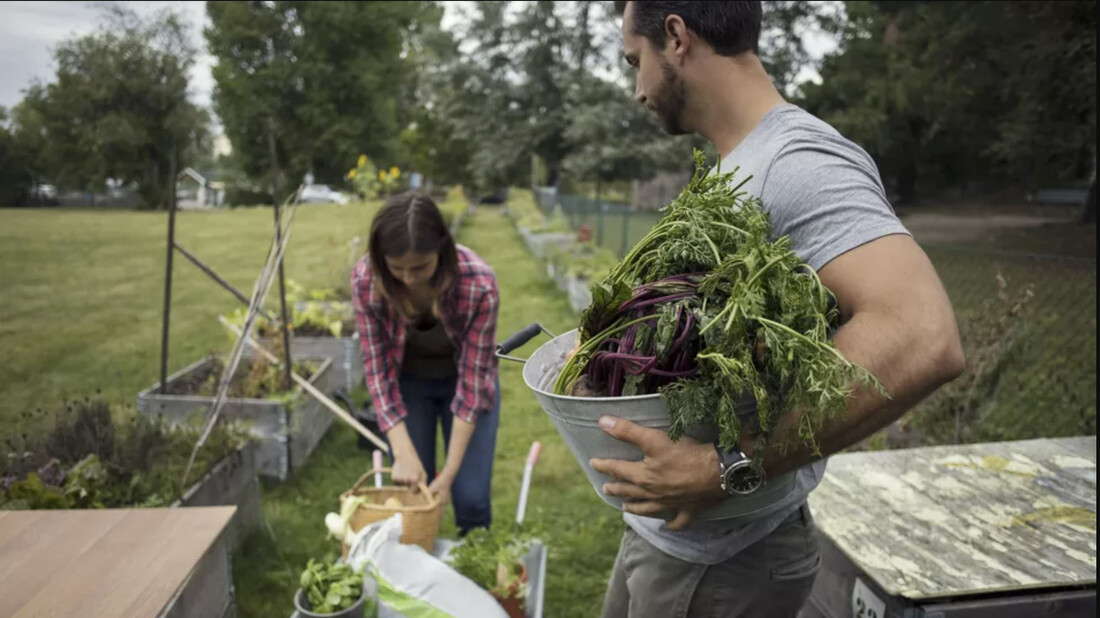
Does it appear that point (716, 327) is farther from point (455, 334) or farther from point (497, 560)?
point (455, 334)

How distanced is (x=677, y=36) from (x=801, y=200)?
1.35ft

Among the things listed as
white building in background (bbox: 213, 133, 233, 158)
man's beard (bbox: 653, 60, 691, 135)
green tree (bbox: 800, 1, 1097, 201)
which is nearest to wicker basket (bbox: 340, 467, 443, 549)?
man's beard (bbox: 653, 60, 691, 135)

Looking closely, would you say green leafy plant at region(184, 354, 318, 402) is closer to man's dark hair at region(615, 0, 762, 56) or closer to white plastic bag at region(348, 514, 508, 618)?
white plastic bag at region(348, 514, 508, 618)

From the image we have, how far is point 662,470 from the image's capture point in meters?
1.02

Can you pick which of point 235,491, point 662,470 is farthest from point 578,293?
point 662,470

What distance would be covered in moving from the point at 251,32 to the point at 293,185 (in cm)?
105

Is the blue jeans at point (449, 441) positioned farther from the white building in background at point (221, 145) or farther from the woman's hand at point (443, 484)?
the white building in background at point (221, 145)

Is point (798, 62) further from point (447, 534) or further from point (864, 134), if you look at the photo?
point (447, 534)

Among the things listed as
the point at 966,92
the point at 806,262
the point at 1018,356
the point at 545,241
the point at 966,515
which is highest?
the point at 966,92

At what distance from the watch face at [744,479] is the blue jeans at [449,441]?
1893 mm

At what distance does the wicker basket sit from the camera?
237 centimetres

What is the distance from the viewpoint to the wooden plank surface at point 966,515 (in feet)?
6.03

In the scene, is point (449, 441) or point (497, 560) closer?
point (497, 560)

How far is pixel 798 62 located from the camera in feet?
20.1
